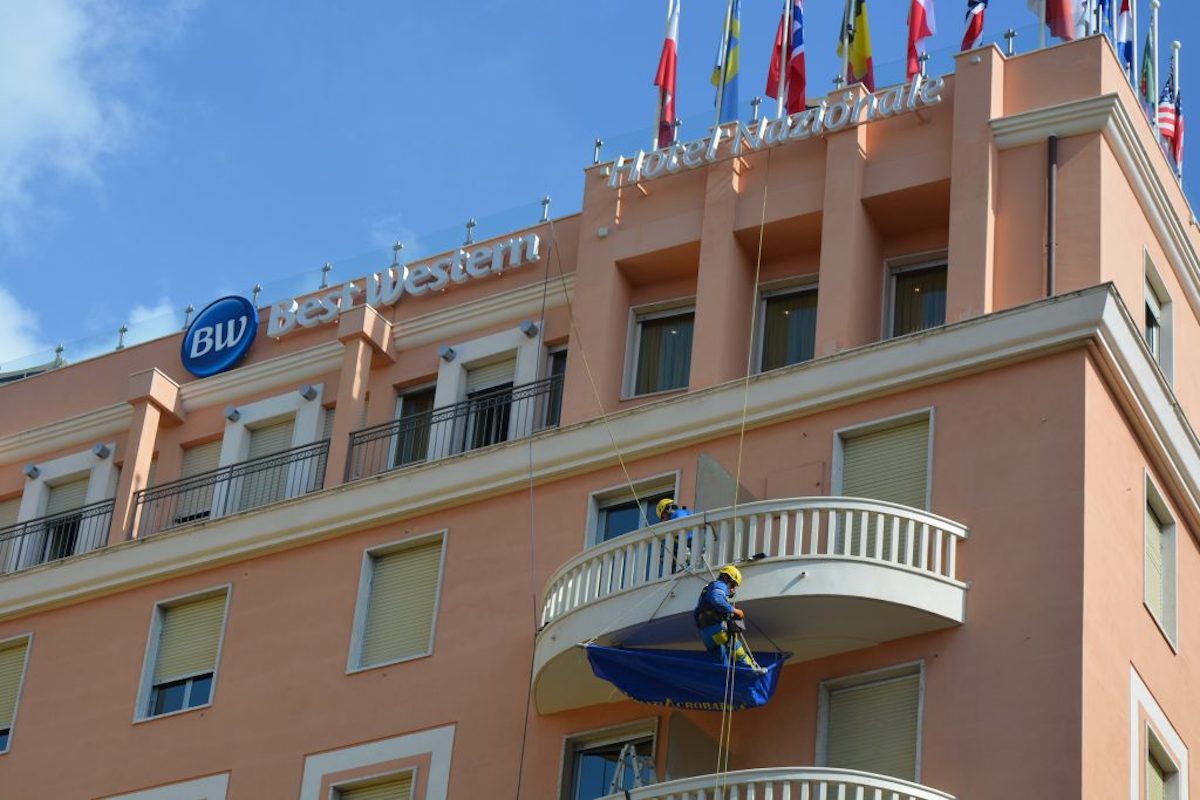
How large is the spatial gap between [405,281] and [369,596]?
5676mm

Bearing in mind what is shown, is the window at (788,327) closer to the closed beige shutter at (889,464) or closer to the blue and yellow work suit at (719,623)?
the closed beige shutter at (889,464)

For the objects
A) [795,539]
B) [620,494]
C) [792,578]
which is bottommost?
[792,578]

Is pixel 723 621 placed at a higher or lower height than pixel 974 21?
lower

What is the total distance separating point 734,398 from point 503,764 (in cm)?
570

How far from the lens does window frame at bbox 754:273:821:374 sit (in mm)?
35656

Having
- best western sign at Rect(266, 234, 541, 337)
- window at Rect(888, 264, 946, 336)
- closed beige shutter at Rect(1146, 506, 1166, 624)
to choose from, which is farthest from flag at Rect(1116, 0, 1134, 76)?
best western sign at Rect(266, 234, 541, 337)

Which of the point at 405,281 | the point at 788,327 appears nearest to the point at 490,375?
the point at 405,281

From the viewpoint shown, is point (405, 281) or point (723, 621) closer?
point (723, 621)

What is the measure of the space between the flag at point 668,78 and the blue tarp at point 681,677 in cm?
985

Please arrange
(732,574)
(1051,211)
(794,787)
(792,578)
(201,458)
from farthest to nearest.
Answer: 1. (201,458)
2. (1051,211)
3. (792,578)
4. (732,574)
5. (794,787)

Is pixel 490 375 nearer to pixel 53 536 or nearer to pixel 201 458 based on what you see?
pixel 201 458

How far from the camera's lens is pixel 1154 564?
32781mm

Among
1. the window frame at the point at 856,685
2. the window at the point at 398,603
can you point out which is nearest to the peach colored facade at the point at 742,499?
the window frame at the point at 856,685

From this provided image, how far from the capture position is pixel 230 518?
1494 inches
